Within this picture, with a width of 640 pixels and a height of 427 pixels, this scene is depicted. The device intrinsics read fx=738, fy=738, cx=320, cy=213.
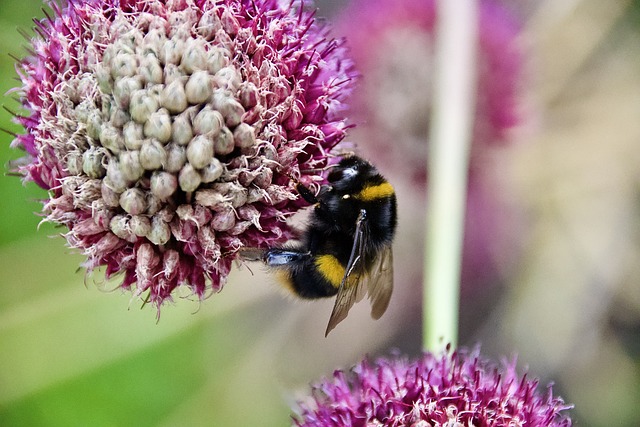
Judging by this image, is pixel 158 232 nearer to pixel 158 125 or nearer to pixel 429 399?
pixel 158 125

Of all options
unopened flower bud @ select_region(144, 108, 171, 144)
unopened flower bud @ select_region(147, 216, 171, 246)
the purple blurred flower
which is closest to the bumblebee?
unopened flower bud @ select_region(147, 216, 171, 246)

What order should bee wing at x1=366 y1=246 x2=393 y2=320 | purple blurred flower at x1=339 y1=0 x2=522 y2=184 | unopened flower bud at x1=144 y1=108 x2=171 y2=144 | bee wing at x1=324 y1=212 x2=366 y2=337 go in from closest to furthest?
1. unopened flower bud at x1=144 y1=108 x2=171 y2=144
2. bee wing at x1=324 y1=212 x2=366 y2=337
3. bee wing at x1=366 y1=246 x2=393 y2=320
4. purple blurred flower at x1=339 y1=0 x2=522 y2=184

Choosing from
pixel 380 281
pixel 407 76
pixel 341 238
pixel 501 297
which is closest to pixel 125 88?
pixel 341 238

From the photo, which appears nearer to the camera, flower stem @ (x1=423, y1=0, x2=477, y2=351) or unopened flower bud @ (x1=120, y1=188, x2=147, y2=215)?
unopened flower bud @ (x1=120, y1=188, x2=147, y2=215)

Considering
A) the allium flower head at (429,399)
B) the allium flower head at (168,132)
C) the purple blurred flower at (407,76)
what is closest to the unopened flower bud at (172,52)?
the allium flower head at (168,132)

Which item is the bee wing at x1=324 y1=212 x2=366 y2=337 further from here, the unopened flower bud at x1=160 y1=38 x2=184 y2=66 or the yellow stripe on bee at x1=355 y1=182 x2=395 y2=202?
the unopened flower bud at x1=160 y1=38 x2=184 y2=66

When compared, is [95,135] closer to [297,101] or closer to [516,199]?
[297,101]
